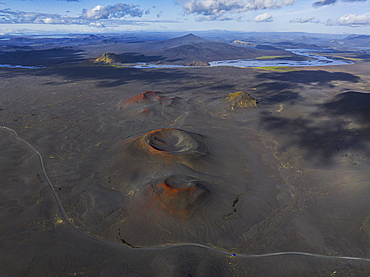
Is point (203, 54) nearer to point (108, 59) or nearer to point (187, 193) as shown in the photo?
point (108, 59)

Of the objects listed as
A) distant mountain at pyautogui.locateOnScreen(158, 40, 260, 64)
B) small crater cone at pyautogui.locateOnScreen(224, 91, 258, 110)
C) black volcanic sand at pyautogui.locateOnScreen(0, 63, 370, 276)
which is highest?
distant mountain at pyautogui.locateOnScreen(158, 40, 260, 64)

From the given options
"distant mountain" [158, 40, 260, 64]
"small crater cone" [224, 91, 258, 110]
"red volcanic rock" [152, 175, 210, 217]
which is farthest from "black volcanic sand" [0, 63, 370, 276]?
"distant mountain" [158, 40, 260, 64]

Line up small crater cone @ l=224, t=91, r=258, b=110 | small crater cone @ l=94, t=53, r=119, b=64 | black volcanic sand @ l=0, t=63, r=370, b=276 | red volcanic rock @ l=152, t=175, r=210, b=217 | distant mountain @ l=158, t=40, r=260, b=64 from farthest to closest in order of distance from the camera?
distant mountain @ l=158, t=40, r=260, b=64 < small crater cone @ l=94, t=53, r=119, b=64 < small crater cone @ l=224, t=91, r=258, b=110 < red volcanic rock @ l=152, t=175, r=210, b=217 < black volcanic sand @ l=0, t=63, r=370, b=276

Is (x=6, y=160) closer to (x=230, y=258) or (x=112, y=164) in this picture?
(x=112, y=164)

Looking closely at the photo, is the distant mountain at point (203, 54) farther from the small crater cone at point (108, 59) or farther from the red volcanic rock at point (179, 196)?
the red volcanic rock at point (179, 196)

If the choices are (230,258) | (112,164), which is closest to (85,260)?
(230,258)

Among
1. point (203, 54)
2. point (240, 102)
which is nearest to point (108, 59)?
point (203, 54)

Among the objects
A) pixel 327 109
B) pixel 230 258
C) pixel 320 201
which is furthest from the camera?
pixel 327 109

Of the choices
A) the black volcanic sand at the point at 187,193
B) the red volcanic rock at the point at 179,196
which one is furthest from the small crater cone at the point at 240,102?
the red volcanic rock at the point at 179,196

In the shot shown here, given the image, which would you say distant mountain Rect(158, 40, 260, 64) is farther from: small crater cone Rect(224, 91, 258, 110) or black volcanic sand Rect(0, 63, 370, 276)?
black volcanic sand Rect(0, 63, 370, 276)
